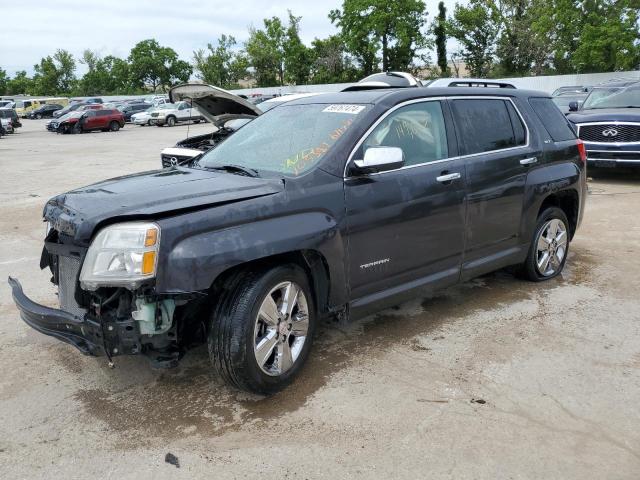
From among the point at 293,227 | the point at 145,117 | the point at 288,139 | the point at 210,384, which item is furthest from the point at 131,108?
the point at 293,227

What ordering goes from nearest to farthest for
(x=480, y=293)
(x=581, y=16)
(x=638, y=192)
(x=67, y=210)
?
1. (x=67, y=210)
2. (x=480, y=293)
3. (x=638, y=192)
4. (x=581, y=16)

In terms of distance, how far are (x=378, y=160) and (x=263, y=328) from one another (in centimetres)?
126

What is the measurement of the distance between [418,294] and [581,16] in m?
46.6

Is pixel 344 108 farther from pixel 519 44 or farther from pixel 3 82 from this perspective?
pixel 3 82

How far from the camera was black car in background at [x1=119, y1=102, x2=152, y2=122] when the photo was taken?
44312 millimetres

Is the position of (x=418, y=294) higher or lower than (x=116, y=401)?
higher

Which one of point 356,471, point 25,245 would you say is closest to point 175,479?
point 356,471

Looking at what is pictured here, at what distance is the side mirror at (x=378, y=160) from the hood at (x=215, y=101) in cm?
496

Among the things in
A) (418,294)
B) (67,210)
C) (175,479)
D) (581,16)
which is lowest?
(175,479)

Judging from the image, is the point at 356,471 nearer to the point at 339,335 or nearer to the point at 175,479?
the point at 175,479

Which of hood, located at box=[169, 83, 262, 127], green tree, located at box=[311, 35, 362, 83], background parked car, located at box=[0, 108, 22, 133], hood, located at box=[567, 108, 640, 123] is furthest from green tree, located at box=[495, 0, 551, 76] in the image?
hood, located at box=[169, 83, 262, 127]

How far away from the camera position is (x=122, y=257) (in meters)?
3.01

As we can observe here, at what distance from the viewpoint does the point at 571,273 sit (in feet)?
19.2

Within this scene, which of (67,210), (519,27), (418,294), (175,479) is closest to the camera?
(175,479)
